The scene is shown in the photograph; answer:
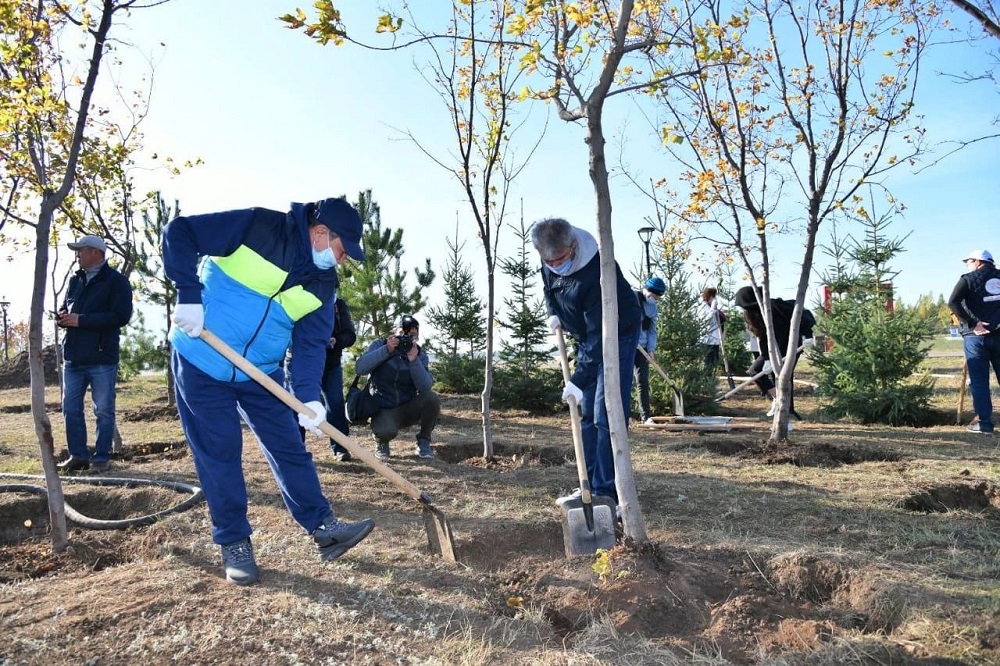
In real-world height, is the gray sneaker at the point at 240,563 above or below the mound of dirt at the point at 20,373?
below

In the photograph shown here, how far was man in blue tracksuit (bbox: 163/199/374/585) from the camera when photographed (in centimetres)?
308

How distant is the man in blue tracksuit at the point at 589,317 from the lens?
3.86m

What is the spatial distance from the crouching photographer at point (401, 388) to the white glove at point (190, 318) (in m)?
3.04

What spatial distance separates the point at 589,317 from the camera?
399 centimetres

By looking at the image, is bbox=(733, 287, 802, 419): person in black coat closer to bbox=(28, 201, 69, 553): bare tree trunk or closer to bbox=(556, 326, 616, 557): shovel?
bbox=(556, 326, 616, 557): shovel

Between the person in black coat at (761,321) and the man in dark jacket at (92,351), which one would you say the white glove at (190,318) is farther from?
the person in black coat at (761,321)

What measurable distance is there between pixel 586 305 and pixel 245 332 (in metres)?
1.77

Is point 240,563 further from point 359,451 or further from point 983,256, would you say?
point 983,256

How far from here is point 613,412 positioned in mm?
3234

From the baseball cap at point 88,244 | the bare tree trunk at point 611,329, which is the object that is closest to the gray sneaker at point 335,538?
the bare tree trunk at point 611,329

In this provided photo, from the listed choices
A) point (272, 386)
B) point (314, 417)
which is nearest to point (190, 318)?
point (272, 386)

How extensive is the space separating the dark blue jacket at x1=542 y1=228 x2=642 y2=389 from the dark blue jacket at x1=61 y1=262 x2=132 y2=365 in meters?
3.60

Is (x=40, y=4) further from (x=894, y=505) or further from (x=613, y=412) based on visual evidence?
(x=894, y=505)

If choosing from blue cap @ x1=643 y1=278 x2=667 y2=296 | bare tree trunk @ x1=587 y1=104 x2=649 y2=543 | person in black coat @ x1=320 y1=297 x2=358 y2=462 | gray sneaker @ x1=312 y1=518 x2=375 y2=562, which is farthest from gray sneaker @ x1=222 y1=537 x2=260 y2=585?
blue cap @ x1=643 y1=278 x2=667 y2=296
